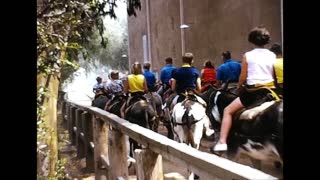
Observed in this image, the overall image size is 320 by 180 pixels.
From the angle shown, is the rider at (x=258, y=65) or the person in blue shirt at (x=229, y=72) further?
the person in blue shirt at (x=229, y=72)

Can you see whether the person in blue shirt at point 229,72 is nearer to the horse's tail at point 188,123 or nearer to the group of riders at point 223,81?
the group of riders at point 223,81

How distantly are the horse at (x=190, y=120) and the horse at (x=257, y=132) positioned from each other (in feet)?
4.63

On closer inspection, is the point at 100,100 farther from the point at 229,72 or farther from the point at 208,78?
the point at 229,72

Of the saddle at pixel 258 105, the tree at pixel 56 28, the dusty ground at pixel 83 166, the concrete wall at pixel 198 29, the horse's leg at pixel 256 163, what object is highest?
the concrete wall at pixel 198 29

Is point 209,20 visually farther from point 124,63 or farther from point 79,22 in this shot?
point 79,22

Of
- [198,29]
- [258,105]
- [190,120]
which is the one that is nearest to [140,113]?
[190,120]

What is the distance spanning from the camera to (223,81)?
17.6ft

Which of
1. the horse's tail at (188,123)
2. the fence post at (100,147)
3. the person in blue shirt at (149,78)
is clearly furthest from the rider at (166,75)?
the fence post at (100,147)

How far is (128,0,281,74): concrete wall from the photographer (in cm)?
880

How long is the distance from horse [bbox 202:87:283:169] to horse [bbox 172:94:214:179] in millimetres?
1413

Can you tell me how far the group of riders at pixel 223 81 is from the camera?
Answer: 10.5ft

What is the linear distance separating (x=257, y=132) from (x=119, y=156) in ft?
3.65
